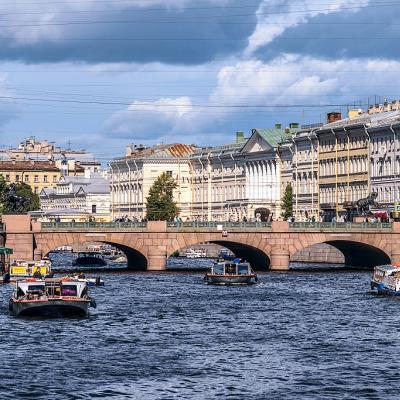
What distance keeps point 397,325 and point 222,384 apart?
22467 mm

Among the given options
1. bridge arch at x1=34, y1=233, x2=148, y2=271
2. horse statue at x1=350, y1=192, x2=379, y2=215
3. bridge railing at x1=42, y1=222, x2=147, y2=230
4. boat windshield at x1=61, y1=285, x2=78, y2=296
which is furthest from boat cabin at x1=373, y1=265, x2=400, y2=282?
horse statue at x1=350, y1=192, x2=379, y2=215

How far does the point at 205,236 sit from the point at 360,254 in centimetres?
1639

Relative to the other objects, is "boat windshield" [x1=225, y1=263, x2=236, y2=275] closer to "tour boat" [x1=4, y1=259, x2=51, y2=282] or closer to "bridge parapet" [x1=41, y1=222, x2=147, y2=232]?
"tour boat" [x1=4, y1=259, x2=51, y2=282]

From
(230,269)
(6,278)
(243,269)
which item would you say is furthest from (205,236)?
(6,278)

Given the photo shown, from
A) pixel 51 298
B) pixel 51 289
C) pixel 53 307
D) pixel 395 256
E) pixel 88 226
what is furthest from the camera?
pixel 88 226

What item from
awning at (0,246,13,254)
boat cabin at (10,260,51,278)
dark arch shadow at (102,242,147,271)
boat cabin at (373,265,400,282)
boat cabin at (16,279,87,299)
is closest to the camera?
boat cabin at (16,279,87,299)

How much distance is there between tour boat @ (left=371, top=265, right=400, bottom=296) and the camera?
335ft

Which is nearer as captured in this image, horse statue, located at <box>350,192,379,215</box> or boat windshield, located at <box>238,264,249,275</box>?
boat windshield, located at <box>238,264,249,275</box>

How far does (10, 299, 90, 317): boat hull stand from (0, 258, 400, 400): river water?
103 cm

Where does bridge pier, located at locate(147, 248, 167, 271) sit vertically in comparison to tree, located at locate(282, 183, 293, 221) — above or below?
below

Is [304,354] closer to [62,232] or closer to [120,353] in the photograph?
[120,353]

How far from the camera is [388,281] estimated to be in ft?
337

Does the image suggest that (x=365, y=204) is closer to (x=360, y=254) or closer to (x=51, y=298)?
(x=360, y=254)

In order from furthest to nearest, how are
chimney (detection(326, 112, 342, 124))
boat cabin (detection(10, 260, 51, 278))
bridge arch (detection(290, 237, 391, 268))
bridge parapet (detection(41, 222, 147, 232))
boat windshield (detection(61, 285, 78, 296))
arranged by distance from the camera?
1. chimney (detection(326, 112, 342, 124))
2. bridge parapet (detection(41, 222, 147, 232))
3. bridge arch (detection(290, 237, 391, 268))
4. boat cabin (detection(10, 260, 51, 278))
5. boat windshield (detection(61, 285, 78, 296))
